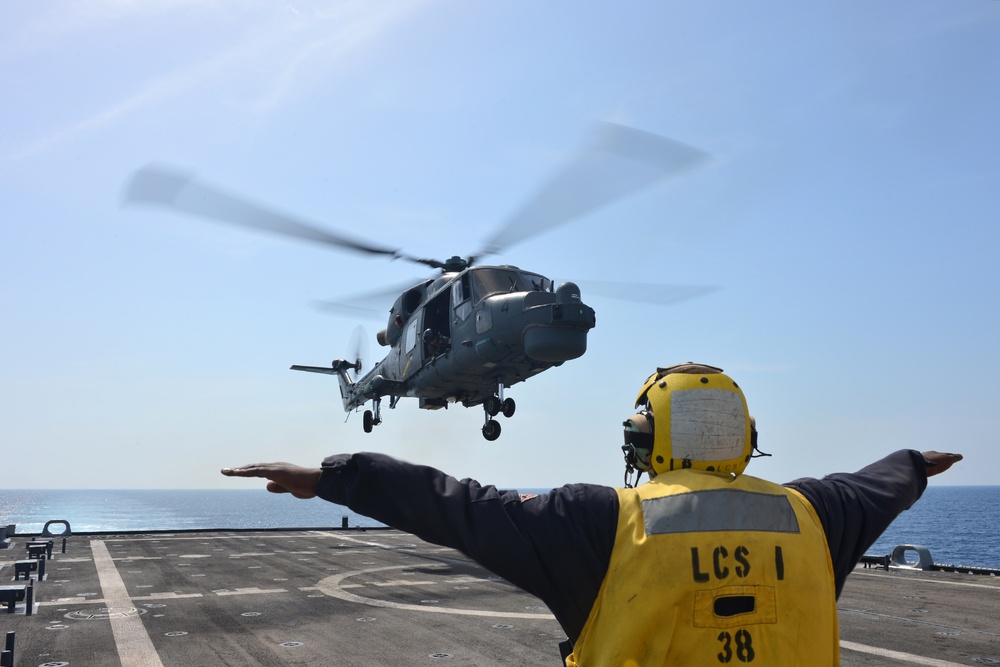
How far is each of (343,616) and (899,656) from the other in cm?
873

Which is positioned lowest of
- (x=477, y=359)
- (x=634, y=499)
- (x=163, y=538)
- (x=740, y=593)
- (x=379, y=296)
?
(x=163, y=538)

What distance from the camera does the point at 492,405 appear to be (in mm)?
22125

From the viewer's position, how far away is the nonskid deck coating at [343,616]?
412 inches

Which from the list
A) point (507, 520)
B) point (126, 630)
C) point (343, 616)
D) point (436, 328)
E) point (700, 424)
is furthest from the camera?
point (436, 328)

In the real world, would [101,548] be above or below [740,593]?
below

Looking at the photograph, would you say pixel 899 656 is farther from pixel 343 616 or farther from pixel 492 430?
pixel 492 430

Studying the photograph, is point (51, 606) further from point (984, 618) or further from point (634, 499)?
point (984, 618)

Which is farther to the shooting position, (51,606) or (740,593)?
(51,606)

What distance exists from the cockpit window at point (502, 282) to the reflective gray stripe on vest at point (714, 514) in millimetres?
16528

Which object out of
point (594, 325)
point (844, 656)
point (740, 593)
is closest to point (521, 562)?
point (740, 593)

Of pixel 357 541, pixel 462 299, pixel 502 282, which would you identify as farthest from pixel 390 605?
pixel 357 541

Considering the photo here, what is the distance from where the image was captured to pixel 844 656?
10.5 meters

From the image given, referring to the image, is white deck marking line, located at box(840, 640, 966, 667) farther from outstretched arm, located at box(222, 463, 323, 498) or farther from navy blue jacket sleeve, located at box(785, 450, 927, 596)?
outstretched arm, located at box(222, 463, 323, 498)

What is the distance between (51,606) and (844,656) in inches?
530
